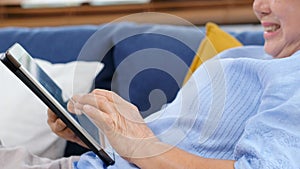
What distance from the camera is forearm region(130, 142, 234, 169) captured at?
949mm

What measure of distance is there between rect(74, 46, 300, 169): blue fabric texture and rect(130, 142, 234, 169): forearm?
5 cm

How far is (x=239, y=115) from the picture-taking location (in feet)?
3.67

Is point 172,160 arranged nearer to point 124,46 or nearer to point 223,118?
point 223,118

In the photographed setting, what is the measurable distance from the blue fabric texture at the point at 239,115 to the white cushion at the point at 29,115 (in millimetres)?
370

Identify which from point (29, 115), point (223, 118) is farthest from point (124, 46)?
point (223, 118)

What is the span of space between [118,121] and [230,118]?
0.88 feet

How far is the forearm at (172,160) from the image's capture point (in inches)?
37.4

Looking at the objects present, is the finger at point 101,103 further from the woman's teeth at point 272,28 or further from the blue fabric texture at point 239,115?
the woman's teeth at point 272,28

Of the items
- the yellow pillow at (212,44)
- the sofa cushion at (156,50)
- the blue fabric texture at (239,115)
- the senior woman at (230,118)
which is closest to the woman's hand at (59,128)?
the senior woman at (230,118)

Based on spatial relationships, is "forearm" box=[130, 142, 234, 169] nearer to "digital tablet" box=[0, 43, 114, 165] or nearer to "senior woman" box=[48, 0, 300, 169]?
"senior woman" box=[48, 0, 300, 169]

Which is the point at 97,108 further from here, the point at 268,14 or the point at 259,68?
the point at 268,14

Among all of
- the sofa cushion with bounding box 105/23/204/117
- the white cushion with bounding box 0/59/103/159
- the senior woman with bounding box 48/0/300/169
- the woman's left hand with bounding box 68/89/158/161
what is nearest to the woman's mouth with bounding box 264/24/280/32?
the senior woman with bounding box 48/0/300/169

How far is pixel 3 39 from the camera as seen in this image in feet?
6.17

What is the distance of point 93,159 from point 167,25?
0.82 metres
